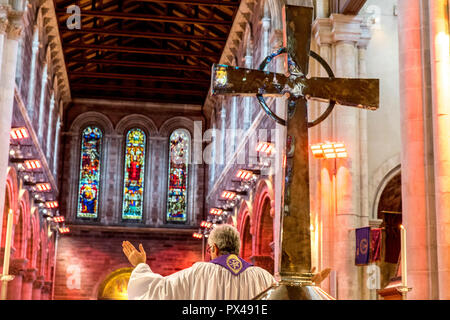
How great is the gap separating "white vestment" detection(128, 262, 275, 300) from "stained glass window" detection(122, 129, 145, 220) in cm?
2839

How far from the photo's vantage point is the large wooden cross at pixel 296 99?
3.76 metres

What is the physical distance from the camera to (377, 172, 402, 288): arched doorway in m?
15.5

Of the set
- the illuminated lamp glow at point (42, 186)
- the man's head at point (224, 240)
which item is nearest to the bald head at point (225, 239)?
the man's head at point (224, 240)

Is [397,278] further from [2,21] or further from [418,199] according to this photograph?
[2,21]

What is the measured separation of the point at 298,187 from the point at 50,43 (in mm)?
23406

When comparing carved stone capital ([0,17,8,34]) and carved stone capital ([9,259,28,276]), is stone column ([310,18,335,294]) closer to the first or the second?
carved stone capital ([0,17,8,34])

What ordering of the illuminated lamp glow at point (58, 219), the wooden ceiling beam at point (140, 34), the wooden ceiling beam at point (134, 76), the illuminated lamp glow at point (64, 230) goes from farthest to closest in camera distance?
the illuminated lamp glow at point (64, 230) < the wooden ceiling beam at point (134, 76) < the illuminated lamp glow at point (58, 219) < the wooden ceiling beam at point (140, 34)

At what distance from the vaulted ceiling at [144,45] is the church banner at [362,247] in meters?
11.8

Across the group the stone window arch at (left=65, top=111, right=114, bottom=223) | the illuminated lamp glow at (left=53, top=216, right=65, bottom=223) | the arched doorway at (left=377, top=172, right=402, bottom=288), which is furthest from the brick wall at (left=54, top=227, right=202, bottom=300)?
the arched doorway at (left=377, top=172, right=402, bottom=288)

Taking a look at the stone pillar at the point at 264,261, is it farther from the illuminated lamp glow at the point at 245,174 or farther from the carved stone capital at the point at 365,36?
the carved stone capital at the point at 365,36

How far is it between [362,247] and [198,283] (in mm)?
9938

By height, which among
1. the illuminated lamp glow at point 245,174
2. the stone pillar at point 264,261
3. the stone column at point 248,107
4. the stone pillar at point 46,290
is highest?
the stone column at point 248,107

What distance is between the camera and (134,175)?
33.0 meters

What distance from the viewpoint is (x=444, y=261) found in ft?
28.6
